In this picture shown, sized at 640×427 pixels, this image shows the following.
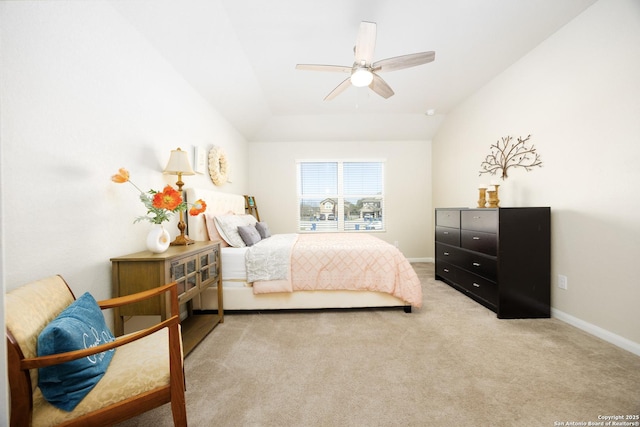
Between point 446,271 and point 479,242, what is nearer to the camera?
point 479,242

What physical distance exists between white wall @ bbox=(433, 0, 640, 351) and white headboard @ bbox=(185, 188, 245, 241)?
3.72 meters

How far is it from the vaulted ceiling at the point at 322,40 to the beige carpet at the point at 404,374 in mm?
2703

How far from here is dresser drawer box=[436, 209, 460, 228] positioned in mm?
3312

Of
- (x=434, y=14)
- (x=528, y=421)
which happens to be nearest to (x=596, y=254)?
(x=528, y=421)

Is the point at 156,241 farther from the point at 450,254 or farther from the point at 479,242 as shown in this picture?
the point at 450,254

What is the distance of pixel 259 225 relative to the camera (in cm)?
373

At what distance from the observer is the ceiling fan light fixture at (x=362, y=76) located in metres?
2.22

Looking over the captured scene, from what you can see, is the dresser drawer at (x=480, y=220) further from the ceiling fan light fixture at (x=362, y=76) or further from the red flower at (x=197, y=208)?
the red flower at (x=197, y=208)

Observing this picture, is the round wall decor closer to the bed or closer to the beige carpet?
the bed

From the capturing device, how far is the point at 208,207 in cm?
300

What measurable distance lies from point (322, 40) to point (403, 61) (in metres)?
0.95

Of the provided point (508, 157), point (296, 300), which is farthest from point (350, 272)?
point (508, 157)

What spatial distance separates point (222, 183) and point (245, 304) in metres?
1.82

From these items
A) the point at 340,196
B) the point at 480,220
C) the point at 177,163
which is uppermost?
the point at 177,163
